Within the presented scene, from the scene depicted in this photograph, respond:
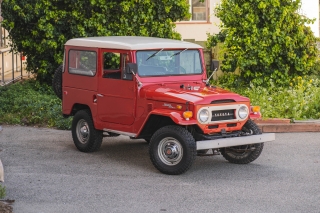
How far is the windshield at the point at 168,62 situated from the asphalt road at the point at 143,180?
1353mm

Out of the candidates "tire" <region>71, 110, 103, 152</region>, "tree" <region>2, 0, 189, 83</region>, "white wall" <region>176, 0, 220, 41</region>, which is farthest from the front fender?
"white wall" <region>176, 0, 220, 41</region>

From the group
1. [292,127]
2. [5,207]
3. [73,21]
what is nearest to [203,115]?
[5,207]

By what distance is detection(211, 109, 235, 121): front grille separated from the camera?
11055 millimetres

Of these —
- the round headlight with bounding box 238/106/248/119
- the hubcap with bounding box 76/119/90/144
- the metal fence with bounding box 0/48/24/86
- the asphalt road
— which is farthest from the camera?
the metal fence with bounding box 0/48/24/86

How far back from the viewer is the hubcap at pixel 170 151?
35.7 ft

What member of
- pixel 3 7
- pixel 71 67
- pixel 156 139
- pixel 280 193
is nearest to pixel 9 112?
pixel 3 7

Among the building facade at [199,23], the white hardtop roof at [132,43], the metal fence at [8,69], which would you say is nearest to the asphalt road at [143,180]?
the white hardtop roof at [132,43]

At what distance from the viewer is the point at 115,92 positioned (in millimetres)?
11891

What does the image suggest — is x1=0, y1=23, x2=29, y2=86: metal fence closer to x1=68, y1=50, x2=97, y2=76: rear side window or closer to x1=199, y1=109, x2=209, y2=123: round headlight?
x1=68, y1=50, x2=97, y2=76: rear side window

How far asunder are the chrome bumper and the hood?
0.54 m

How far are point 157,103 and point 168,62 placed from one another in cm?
104

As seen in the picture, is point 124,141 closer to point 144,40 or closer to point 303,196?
point 144,40

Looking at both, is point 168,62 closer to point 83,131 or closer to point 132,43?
point 132,43

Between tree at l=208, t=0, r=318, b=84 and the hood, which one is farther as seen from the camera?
tree at l=208, t=0, r=318, b=84
